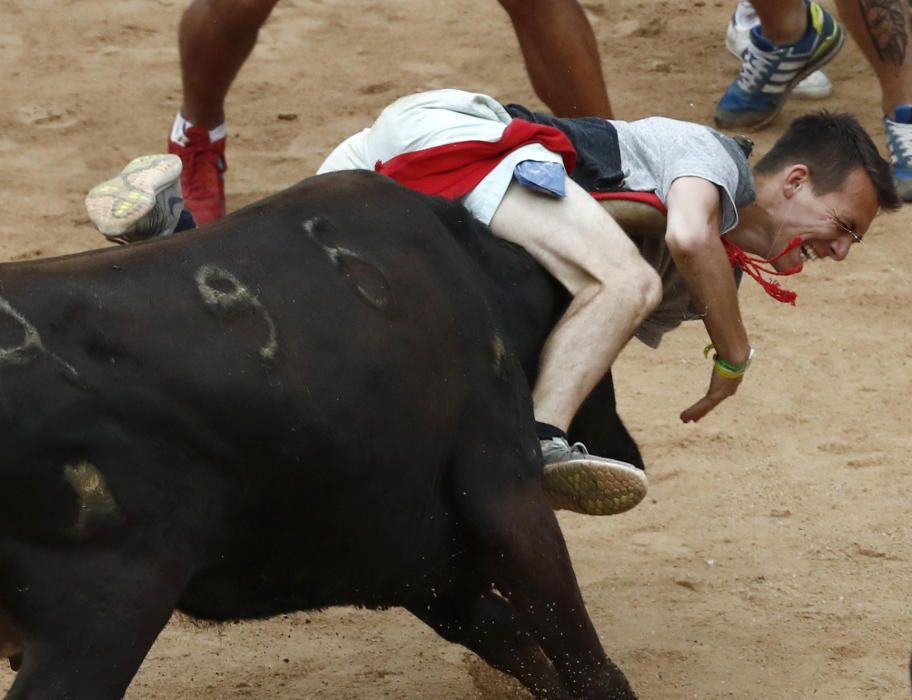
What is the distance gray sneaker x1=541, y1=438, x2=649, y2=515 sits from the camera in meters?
3.76

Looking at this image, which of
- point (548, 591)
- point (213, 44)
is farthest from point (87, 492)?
point (213, 44)

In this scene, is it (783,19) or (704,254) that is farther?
(783,19)

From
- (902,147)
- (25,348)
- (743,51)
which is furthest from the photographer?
(743,51)

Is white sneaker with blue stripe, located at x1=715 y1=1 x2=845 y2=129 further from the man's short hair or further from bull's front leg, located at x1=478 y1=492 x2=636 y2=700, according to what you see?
bull's front leg, located at x1=478 y1=492 x2=636 y2=700

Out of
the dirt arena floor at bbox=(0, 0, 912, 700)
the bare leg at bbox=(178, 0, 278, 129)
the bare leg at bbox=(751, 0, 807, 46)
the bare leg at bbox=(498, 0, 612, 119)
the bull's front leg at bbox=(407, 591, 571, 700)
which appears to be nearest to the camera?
the bull's front leg at bbox=(407, 591, 571, 700)

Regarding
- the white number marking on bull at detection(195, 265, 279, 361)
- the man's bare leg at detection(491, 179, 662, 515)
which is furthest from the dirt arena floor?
the white number marking on bull at detection(195, 265, 279, 361)

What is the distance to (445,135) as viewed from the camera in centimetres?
412

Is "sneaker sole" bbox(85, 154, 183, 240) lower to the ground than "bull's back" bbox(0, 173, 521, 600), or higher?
lower

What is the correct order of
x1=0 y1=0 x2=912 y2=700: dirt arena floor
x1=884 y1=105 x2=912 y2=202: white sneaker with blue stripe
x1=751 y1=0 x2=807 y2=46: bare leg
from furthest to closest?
x1=751 y1=0 x2=807 y2=46: bare leg < x1=884 y1=105 x2=912 y2=202: white sneaker with blue stripe < x1=0 y1=0 x2=912 y2=700: dirt arena floor

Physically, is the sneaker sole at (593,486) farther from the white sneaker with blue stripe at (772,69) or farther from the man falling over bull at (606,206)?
the white sneaker with blue stripe at (772,69)

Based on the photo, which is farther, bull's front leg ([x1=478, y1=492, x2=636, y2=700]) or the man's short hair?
the man's short hair

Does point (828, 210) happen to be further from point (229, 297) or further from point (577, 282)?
point (229, 297)

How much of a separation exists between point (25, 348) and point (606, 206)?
169 cm

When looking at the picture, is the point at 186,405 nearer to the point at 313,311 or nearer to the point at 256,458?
the point at 256,458
